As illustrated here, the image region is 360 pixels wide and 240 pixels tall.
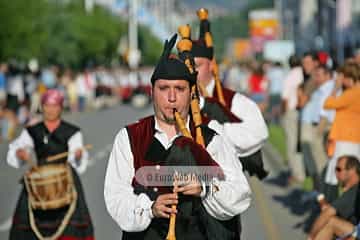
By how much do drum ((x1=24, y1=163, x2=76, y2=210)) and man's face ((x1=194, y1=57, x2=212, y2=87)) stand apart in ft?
5.42

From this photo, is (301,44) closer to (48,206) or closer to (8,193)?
(8,193)

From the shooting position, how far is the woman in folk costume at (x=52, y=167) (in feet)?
28.5

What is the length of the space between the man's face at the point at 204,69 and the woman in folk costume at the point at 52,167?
167cm

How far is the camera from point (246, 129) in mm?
7277

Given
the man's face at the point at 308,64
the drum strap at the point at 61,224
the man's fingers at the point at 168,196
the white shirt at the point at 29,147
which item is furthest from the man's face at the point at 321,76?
the man's fingers at the point at 168,196

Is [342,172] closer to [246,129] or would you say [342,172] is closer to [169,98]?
[246,129]

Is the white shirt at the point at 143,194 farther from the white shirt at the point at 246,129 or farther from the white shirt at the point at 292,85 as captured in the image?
the white shirt at the point at 292,85

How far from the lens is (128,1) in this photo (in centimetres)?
8506

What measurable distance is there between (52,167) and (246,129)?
2.03 m

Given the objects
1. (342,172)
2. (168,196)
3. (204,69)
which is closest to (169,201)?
(168,196)

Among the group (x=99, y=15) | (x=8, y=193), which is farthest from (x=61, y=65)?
(x=8, y=193)

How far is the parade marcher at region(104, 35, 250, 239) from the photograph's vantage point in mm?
5066

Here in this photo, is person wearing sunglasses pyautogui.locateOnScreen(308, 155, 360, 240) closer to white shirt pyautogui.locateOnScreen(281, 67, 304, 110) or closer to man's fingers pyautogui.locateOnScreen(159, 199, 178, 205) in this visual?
man's fingers pyautogui.locateOnScreen(159, 199, 178, 205)

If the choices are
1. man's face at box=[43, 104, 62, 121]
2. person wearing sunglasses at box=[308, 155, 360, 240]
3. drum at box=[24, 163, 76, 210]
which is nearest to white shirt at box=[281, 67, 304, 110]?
person wearing sunglasses at box=[308, 155, 360, 240]
